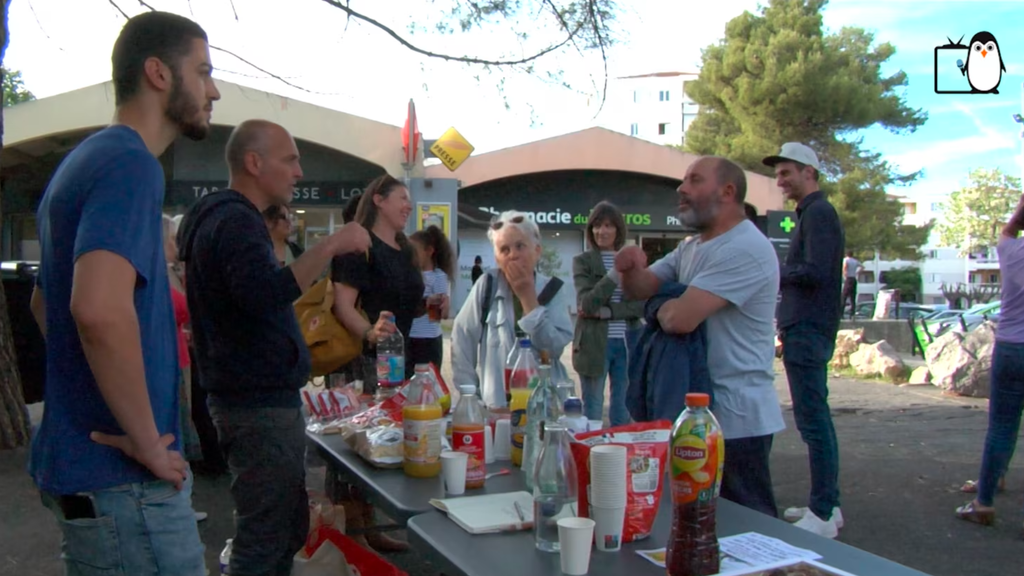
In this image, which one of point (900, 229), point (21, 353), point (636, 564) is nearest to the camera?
point (636, 564)

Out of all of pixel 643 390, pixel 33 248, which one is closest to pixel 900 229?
pixel 33 248

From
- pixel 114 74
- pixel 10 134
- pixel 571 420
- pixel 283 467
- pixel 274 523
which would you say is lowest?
pixel 274 523

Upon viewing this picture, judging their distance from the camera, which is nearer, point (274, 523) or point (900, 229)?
point (274, 523)

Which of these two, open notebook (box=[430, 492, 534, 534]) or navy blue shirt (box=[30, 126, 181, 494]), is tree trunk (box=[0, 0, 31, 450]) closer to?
navy blue shirt (box=[30, 126, 181, 494])

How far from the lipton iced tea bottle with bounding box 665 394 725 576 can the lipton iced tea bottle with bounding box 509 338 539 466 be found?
0.91 metres

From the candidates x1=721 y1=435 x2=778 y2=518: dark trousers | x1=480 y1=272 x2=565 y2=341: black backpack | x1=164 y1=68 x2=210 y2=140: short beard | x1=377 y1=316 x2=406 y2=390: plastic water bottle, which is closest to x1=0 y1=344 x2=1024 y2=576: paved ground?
x1=377 y1=316 x2=406 y2=390: plastic water bottle

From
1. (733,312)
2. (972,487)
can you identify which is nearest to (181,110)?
(733,312)

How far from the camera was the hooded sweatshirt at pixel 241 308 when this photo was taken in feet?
7.79

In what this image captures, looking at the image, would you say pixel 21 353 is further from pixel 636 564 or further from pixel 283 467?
pixel 636 564

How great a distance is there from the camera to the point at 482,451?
242 cm

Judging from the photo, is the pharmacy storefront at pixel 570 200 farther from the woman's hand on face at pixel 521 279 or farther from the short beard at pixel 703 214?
the short beard at pixel 703 214

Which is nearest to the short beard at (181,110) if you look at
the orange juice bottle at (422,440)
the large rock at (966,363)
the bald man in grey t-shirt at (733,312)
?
the orange juice bottle at (422,440)

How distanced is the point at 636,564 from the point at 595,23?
16.9 feet

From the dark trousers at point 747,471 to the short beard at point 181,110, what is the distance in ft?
6.77
